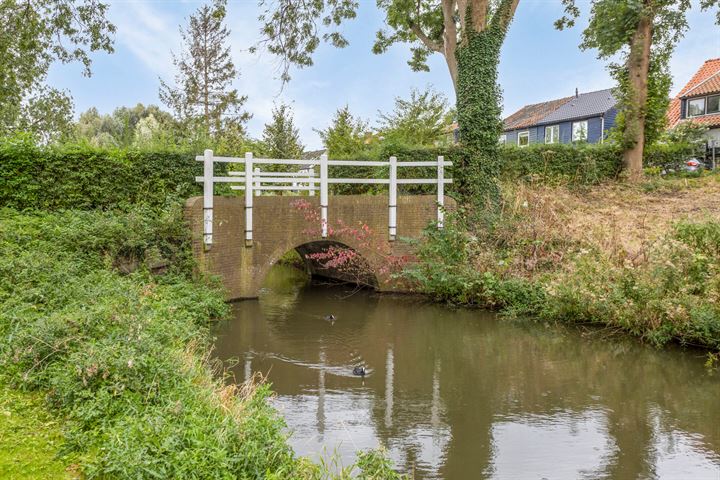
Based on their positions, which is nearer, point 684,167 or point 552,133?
point 684,167

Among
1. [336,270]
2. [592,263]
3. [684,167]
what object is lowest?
[336,270]

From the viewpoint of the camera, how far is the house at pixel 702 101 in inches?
1161

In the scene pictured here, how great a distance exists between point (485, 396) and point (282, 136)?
18.0m

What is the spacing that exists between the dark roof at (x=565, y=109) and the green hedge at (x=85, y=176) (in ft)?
88.1

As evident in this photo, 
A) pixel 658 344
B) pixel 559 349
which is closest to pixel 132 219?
pixel 559 349

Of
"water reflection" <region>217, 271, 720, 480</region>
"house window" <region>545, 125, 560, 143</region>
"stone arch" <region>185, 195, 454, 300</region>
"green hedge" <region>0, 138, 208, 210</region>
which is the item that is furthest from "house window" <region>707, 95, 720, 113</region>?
"green hedge" <region>0, 138, 208, 210</region>

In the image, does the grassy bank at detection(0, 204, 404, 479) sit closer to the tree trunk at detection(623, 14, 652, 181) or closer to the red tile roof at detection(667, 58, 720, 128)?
the tree trunk at detection(623, 14, 652, 181)

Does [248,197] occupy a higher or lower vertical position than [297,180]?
lower

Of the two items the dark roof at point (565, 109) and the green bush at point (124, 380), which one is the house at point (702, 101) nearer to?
the dark roof at point (565, 109)

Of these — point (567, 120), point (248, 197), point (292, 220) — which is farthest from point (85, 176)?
point (567, 120)

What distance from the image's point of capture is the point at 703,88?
30.5 m

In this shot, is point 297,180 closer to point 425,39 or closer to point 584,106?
point 425,39

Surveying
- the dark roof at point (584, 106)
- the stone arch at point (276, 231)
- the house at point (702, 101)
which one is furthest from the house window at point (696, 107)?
the stone arch at point (276, 231)

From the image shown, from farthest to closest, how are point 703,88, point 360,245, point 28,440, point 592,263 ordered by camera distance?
point 703,88 < point 360,245 < point 592,263 < point 28,440
